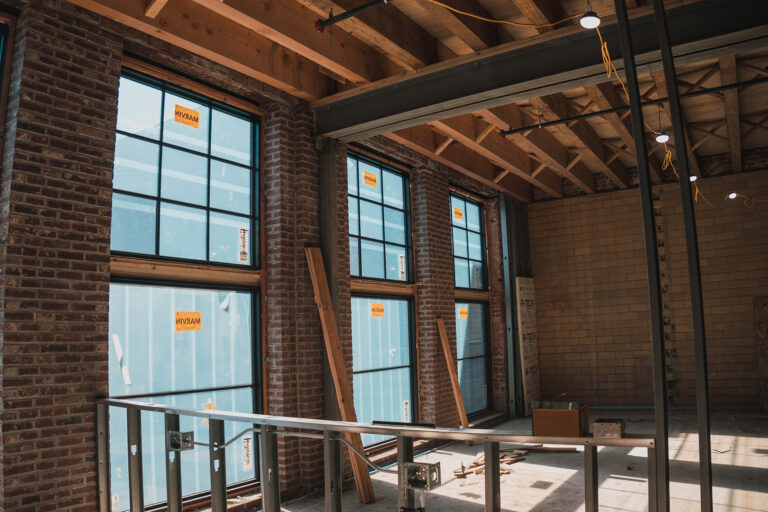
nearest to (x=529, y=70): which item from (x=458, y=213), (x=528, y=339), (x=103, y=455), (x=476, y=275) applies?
(x=103, y=455)

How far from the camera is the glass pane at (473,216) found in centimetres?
980

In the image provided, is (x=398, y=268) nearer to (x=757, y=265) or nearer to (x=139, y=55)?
(x=139, y=55)

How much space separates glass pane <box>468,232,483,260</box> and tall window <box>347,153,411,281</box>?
210cm

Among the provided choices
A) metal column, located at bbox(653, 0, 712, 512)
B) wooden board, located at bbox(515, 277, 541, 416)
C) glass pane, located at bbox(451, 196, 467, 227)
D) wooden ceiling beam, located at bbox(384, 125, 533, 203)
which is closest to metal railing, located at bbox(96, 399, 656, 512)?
metal column, located at bbox(653, 0, 712, 512)

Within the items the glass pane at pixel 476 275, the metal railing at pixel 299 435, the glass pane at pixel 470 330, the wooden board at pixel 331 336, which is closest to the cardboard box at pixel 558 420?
the metal railing at pixel 299 435

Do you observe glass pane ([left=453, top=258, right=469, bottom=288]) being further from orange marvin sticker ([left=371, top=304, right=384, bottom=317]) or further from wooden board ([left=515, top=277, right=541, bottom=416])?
orange marvin sticker ([left=371, top=304, right=384, bottom=317])

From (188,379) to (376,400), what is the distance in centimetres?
270

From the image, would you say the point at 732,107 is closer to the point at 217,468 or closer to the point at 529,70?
the point at 529,70

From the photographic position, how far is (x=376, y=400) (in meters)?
6.92

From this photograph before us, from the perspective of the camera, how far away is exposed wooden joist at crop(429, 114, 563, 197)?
7.07 m

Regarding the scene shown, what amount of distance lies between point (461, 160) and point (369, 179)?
1.90m

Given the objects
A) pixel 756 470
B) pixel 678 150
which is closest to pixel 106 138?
pixel 678 150

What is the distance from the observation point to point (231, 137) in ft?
17.7

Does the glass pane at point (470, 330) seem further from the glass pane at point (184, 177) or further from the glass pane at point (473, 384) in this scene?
the glass pane at point (184, 177)
